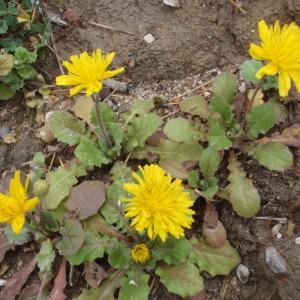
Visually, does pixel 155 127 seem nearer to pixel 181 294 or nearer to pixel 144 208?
pixel 144 208

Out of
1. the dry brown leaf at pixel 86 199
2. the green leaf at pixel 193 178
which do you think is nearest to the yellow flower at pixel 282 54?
the green leaf at pixel 193 178

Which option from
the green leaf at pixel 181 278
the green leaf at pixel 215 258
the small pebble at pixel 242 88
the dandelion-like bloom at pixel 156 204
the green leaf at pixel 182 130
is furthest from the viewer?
the small pebble at pixel 242 88

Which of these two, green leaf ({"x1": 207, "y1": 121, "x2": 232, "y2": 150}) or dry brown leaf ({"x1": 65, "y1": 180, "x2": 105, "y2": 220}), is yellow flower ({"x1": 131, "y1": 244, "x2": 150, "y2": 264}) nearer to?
dry brown leaf ({"x1": 65, "y1": 180, "x2": 105, "y2": 220})

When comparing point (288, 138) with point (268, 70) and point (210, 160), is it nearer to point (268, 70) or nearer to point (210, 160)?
point (210, 160)

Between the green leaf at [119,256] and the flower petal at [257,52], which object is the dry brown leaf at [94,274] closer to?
the green leaf at [119,256]

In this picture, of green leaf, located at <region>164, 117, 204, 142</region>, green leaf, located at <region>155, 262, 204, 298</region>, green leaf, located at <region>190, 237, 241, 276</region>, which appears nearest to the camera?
green leaf, located at <region>155, 262, 204, 298</region>

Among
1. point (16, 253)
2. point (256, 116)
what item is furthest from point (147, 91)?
point (16, 253)

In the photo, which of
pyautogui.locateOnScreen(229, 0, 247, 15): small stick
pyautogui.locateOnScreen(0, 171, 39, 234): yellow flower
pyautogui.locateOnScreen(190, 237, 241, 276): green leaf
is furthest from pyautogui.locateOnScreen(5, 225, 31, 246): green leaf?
pyautogui.locateOnScreen(229, 0, 247, 15): small stick
